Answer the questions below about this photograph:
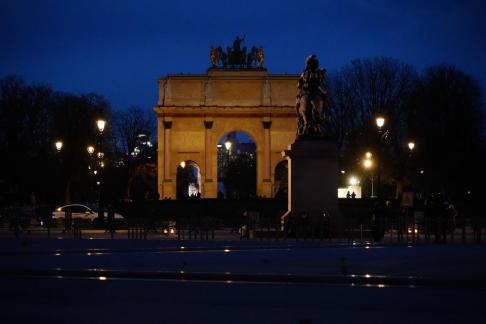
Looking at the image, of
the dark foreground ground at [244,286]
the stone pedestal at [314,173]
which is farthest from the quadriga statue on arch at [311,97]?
the dark foreground ground at [244,286]

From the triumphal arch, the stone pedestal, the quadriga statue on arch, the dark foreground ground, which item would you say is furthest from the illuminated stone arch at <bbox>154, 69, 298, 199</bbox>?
the dark foreground ground

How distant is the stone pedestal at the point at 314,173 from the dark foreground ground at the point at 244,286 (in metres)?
6.75

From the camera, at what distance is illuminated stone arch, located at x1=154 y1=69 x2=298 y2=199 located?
96562 mm

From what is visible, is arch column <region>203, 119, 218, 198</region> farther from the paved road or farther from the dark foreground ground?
the paved road

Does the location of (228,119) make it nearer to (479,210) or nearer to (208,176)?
(208,176)

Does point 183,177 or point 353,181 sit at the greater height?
point 183,177

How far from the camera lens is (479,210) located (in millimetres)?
64438

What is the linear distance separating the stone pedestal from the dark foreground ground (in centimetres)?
675

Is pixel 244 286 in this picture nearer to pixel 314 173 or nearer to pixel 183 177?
pixel 314 173

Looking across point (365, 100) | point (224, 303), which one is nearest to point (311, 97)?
point (224, 303)

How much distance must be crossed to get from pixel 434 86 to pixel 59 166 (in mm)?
34087

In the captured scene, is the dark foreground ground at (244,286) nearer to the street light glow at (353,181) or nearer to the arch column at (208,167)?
the street light glow at (353,181)

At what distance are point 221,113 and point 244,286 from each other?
81.2 m

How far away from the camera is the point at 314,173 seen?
1284 inches
